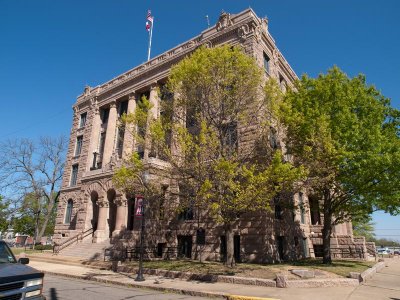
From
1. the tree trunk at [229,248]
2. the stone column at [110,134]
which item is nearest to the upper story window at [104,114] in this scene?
the stone column at [110,134]

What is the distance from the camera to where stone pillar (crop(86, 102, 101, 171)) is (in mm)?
35531

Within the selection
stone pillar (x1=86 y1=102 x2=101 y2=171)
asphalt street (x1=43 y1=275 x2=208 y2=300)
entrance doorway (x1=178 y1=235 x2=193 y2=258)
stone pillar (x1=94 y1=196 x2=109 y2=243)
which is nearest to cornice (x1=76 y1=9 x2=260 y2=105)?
stone pillar (x1=86 y1=102 x2=101 y2=171)

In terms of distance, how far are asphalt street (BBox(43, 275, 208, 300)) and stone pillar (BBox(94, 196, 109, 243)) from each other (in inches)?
461

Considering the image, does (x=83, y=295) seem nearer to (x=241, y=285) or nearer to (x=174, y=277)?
(x=174, y=277)

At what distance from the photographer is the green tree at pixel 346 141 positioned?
56.1 ft

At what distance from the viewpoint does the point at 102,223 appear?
26.2 m

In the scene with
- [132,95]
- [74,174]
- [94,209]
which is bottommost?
→ [94,209]

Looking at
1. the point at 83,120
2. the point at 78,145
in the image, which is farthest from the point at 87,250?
the point at 83,120

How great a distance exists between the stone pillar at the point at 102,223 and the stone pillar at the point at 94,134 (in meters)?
9.93

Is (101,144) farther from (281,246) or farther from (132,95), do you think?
(281,246)

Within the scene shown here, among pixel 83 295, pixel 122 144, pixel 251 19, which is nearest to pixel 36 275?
pixel 83 295

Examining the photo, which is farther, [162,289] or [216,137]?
[216,137]

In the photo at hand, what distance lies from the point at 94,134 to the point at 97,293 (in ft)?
90.6

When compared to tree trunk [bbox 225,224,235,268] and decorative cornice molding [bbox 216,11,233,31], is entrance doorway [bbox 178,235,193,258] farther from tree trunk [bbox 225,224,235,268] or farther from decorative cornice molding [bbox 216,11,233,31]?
decorative cornice molding [bbox 216,11,233,31]
